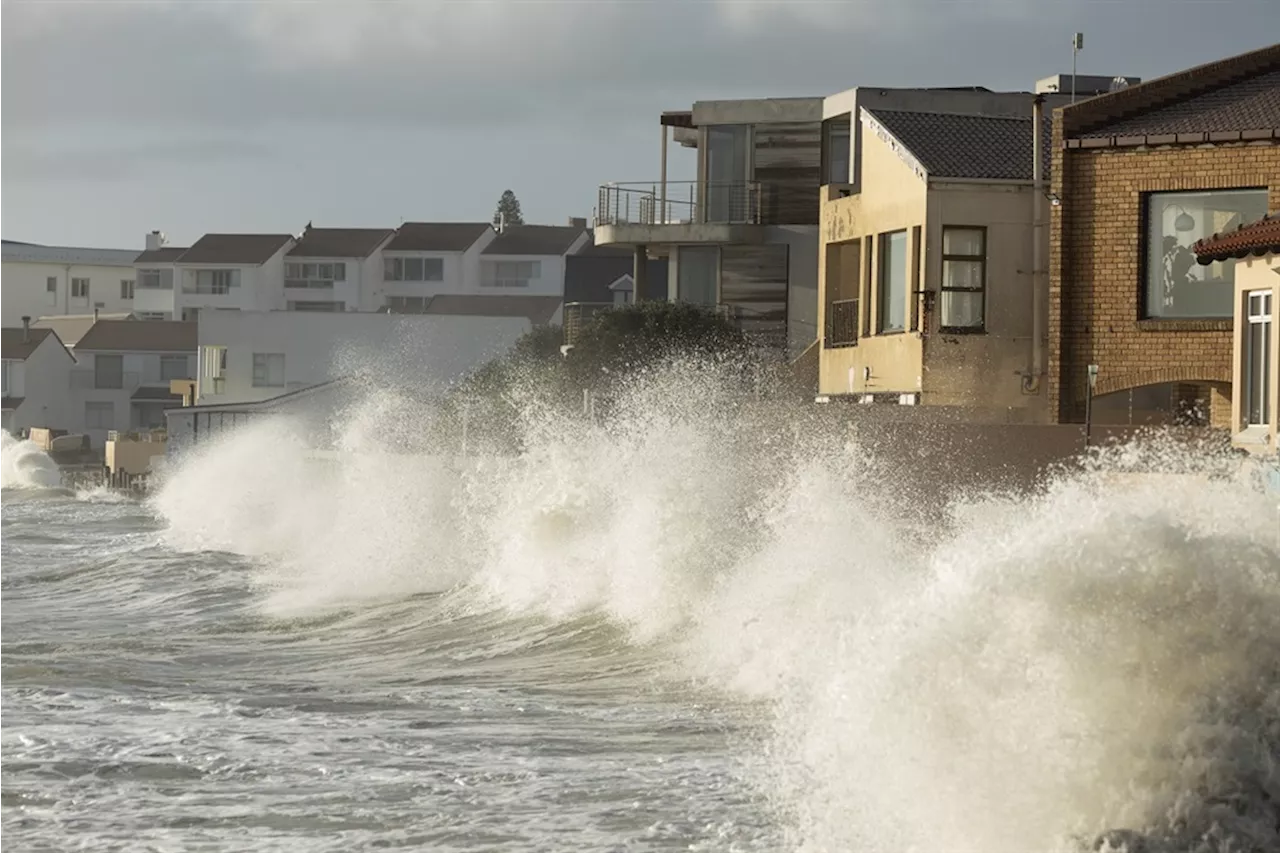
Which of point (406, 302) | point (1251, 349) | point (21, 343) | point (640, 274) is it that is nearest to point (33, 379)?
point (21, 343)

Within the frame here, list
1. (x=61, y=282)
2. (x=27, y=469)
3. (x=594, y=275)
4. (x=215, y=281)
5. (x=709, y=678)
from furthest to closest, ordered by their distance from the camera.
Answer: (x=61, y=282) < (x=215, y=281) < (x=594, y=275) < (x=27, y=469) < (x=709, y=678)

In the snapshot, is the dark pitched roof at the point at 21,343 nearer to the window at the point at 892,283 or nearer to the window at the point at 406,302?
the window at the point at 406,302

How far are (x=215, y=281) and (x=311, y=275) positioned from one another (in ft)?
18.1

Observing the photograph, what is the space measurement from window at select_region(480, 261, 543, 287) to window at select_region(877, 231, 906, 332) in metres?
73.0

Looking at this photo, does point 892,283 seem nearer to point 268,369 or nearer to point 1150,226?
point 1150,226

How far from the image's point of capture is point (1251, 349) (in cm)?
2156

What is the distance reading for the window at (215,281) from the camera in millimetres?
107688

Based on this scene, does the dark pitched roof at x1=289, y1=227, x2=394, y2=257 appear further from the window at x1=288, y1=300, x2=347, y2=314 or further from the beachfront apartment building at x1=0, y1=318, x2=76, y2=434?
the beachfront apartment building at x1=0, y1=318, x2=76, y2=434

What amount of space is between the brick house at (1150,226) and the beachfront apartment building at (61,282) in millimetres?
104991

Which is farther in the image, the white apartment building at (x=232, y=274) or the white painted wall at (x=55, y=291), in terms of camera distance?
the white painted wall at (x=55, y=291)

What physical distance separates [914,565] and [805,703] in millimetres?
5465

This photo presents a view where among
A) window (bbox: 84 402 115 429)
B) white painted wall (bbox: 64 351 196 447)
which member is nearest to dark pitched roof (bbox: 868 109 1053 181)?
white painted wall (bbox: 64 351 196 447)

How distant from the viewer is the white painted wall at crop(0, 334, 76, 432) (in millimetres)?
98312

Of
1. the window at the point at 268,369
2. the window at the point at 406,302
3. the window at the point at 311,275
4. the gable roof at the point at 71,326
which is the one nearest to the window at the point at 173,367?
the window at the point at 311,275
